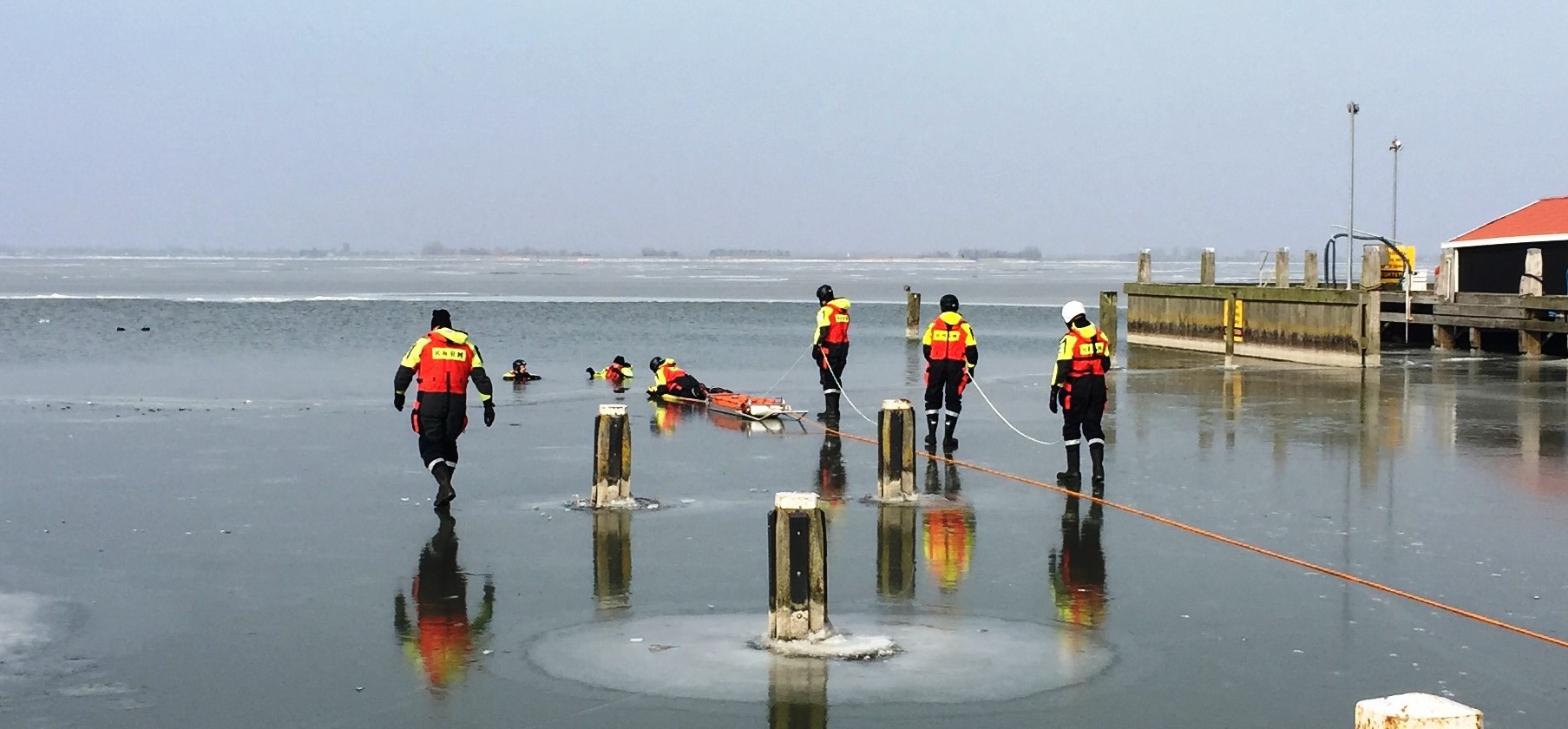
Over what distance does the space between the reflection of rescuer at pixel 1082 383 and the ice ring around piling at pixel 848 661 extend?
572 cm

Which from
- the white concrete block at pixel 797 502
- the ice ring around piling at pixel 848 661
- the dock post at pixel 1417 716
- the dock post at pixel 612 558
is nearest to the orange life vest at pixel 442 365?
the dock post at pixel 612 558

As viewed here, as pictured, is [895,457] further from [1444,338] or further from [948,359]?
[1444,338]

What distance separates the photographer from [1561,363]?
1204 inches

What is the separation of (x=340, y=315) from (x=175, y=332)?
1191cm

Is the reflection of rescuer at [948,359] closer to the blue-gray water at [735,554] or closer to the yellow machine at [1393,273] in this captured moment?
the blue-gray water at [735,554]

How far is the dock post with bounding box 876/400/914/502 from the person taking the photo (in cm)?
1394

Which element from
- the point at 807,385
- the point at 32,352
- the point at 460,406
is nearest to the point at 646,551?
the point at 460,406

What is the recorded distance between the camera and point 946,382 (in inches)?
719

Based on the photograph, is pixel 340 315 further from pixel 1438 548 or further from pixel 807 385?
pixel 1438 548

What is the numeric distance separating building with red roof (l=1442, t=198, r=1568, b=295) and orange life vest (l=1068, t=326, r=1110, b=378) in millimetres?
22913

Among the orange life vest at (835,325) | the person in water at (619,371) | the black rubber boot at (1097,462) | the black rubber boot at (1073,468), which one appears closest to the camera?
the black rubber boot at (1097,462)

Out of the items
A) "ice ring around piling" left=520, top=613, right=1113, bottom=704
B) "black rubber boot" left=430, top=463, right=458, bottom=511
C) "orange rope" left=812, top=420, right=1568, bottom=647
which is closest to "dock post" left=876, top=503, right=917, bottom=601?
"ice ring around piling" left=520, top=613, right=1113, bottom=704

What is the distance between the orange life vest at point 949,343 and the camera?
17922mm

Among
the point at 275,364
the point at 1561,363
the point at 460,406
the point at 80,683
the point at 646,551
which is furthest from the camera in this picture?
the point at 275,364
